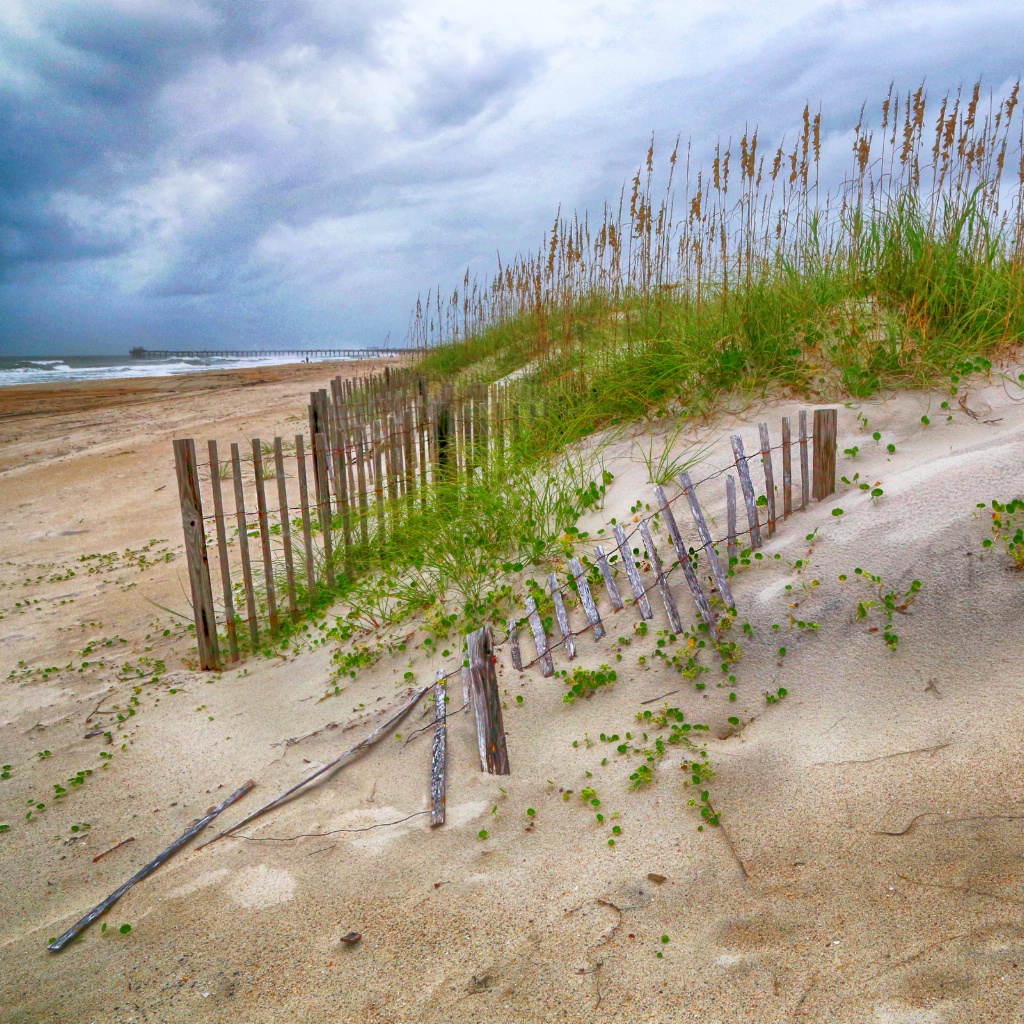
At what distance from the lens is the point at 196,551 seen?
163 inches

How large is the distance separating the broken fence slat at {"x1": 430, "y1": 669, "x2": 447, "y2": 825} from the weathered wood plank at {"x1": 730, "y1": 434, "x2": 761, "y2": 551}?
156cm

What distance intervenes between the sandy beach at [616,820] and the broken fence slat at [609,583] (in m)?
0.08

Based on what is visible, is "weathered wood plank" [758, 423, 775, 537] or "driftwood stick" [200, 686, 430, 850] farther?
"weathered wood plank" [758, 423, 775, 537]

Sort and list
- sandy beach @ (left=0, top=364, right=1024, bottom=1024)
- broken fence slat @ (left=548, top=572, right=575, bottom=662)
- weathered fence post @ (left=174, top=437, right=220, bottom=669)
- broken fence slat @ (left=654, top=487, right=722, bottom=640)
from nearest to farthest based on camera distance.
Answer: sandy beach @ (left=0, top=364, right=1024, bottom=1024) → broken fence slat @ (left=654, top=487, right=722, bottom=640) → broken fence slat @ (left=548, top=572, right=575, bottom=662) → weathered fence post @ (left=174, top=437, right=220, bottom=669)

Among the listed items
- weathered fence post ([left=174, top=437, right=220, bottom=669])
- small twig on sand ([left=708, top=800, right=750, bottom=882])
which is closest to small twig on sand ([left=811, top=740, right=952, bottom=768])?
small twig on sand ([left=708, top=800, right=750, bottom=882])

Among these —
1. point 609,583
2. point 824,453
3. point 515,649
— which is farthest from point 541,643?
point 824,453

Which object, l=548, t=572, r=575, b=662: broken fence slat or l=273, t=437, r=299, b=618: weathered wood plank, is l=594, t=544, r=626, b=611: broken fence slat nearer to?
l=548, t=572, r=575, b=662: broken fence slat

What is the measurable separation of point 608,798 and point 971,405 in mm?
3135

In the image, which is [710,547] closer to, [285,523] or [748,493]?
[748,493]

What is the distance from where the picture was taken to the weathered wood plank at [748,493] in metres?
3.58

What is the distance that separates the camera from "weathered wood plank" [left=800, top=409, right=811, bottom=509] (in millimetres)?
3680

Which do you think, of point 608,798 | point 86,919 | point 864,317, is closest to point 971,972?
point 608,798

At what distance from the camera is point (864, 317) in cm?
481

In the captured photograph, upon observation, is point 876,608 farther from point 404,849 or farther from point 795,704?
point 404,849
